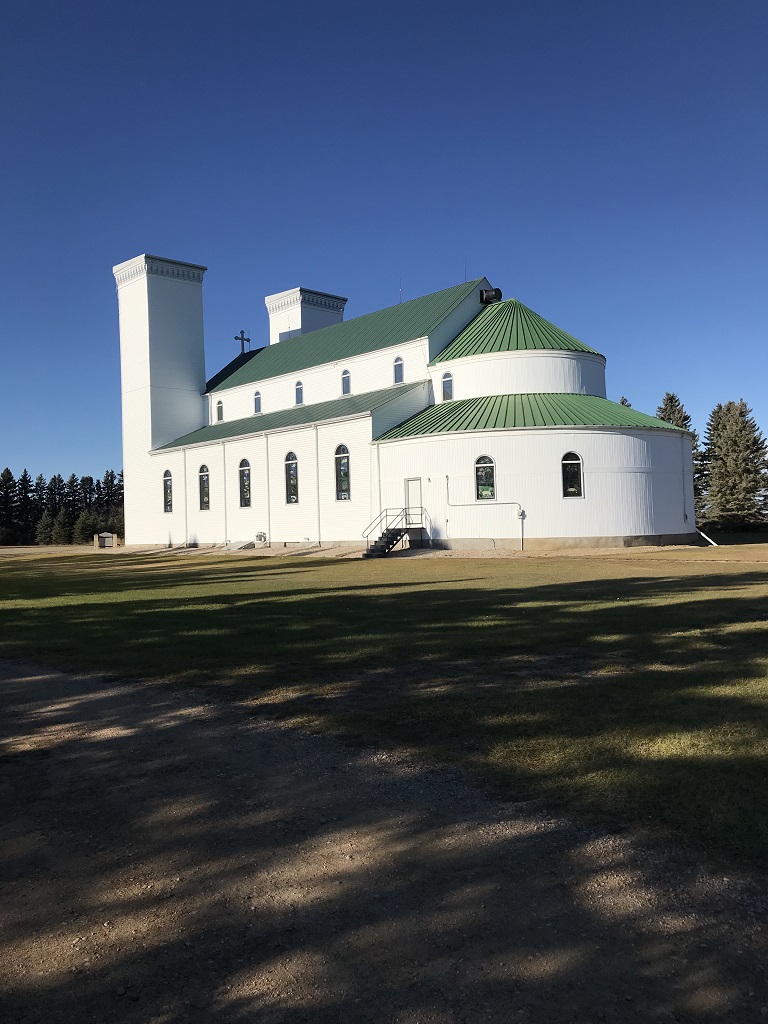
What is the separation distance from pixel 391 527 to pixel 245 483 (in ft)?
41.1

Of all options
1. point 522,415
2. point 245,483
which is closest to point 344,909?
point 522,415

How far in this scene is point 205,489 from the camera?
173ft

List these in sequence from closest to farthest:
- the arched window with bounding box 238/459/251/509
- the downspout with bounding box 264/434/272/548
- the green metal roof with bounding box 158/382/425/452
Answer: the green metal roof with bounding box 158/382/425/452
the downspout with bounding box 264/434/272/548
the arched window with bounding box 238/459/251/509

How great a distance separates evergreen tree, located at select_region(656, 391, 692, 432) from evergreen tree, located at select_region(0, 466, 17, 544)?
2860 inches

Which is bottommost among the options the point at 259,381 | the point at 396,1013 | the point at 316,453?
the point at 396,1013

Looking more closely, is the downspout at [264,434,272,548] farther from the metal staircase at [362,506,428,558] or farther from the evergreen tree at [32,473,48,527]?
the evergreen tree at [32,473,48,527]

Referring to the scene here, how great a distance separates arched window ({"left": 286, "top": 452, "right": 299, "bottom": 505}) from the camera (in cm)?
4578

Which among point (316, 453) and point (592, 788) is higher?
point (316, 453)

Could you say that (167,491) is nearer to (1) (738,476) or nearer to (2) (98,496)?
(1) (738,476)

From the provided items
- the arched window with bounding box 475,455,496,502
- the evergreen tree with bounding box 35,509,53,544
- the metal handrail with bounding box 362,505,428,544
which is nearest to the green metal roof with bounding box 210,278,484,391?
the arched window with bounding box 475,455,496,502

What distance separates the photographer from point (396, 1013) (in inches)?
126

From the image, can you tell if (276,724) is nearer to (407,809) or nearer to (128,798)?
(128,798)

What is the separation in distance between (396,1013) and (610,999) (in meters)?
0.83

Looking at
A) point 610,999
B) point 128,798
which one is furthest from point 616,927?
point 128,798
